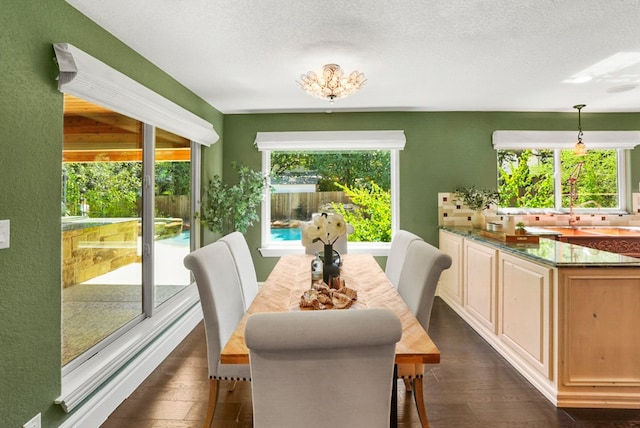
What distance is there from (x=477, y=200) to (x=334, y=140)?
182 centimetres

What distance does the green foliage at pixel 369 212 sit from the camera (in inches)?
180

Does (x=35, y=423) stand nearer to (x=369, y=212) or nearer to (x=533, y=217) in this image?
(x=369, y=212)

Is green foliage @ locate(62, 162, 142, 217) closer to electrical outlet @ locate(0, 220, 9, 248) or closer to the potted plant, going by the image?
electrical outlet @ locate(0, 220, 9, 248)

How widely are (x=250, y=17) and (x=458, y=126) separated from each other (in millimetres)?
3099

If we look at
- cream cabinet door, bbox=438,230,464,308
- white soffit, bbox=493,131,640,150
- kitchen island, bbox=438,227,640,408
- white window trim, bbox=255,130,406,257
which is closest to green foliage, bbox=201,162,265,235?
white window trim, bbox=255,130,406,257

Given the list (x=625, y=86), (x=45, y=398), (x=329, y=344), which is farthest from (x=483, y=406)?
(x=625, y=86)

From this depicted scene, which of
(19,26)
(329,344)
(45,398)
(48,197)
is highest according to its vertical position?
(19,26)

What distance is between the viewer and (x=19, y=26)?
1617mm

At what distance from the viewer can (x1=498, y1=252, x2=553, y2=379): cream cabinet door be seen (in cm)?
222

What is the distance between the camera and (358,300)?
1854 mm

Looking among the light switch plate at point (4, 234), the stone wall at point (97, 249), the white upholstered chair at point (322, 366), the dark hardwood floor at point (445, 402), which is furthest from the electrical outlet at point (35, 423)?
the white upholstered chair at point (322, 366)

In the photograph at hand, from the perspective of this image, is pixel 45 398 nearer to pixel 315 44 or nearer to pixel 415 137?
pixel 315 44

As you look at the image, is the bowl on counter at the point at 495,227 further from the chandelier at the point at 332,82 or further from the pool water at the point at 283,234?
the pool water at the point at 283,234

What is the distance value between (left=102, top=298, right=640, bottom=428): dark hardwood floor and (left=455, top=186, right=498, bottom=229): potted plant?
168 centimetres
